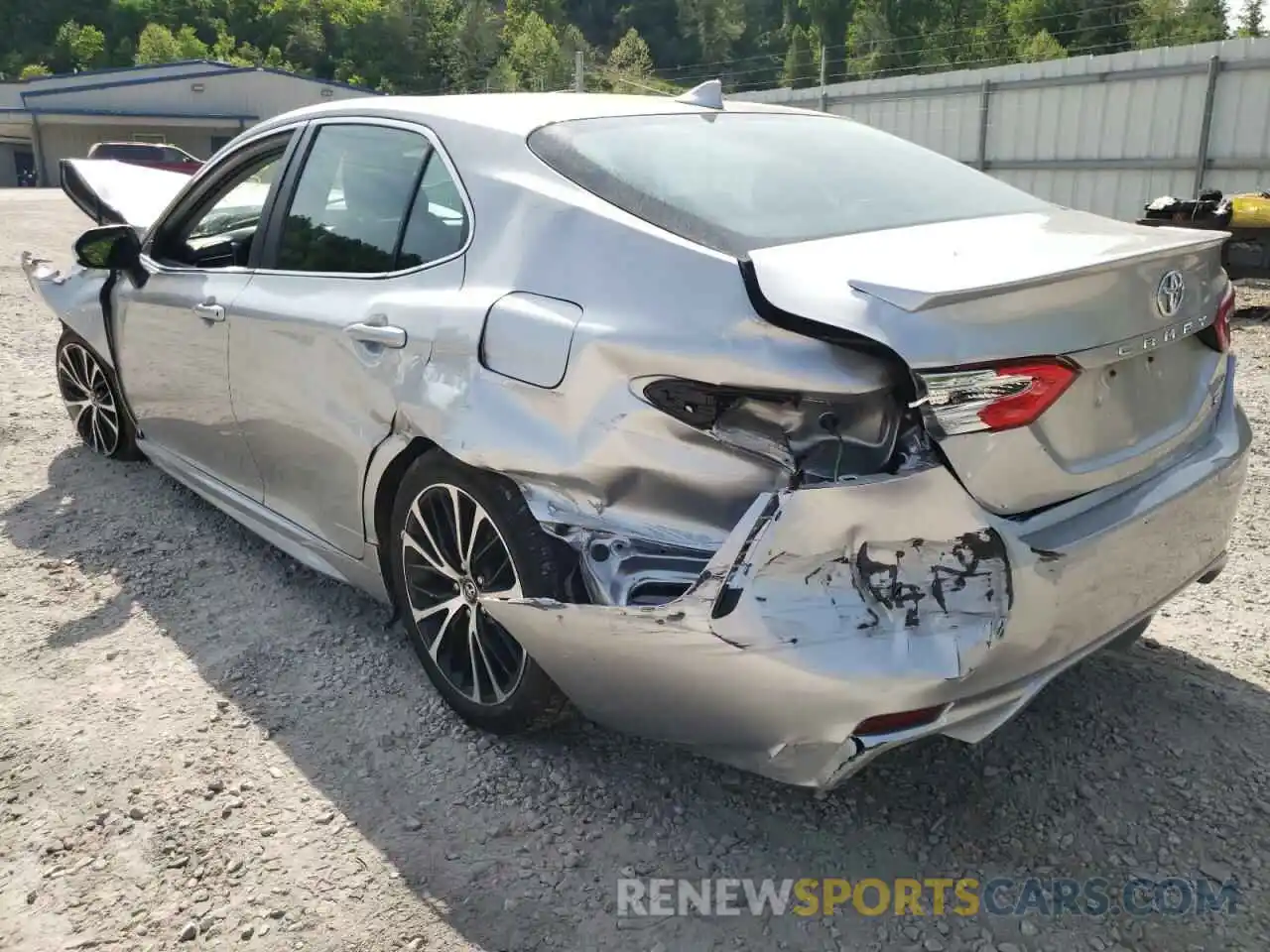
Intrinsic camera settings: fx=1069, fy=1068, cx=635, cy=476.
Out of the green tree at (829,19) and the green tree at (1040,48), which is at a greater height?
the green tree at (829,19)

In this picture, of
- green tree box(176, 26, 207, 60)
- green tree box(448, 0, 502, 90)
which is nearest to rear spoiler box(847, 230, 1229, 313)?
green tree box(448, 0, 502, 90)

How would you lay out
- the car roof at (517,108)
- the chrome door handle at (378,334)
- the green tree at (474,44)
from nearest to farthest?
the chrome door handle at (378,334) < the car roof at (517,108) < the green tree at (474,44)

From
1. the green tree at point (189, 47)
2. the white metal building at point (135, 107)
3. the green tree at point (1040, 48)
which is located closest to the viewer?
the white metal building at point (135, 107)

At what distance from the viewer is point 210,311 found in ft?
12.1

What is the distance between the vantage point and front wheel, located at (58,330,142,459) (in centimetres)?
495

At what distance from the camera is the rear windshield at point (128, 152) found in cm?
2605

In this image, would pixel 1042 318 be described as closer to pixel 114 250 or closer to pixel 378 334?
pixel 378 334

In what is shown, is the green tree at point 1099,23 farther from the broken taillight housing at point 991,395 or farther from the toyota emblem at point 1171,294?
the broken taillight housing at point 991,395

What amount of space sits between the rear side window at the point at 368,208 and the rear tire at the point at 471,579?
0.63 meters

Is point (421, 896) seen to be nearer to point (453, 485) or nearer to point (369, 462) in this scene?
point (453, 485)

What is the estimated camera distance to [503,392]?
2.52 m

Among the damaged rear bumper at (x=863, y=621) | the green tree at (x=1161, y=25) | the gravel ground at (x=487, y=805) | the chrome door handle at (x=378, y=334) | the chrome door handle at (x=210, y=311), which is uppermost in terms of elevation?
the green tree at (x=1161, y=25)

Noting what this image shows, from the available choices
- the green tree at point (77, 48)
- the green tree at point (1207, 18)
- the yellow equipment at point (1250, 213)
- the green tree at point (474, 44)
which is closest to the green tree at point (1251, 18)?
the green tree at point (1207, 18)

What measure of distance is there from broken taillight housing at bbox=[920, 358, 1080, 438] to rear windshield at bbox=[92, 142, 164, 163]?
27434 millimetres
